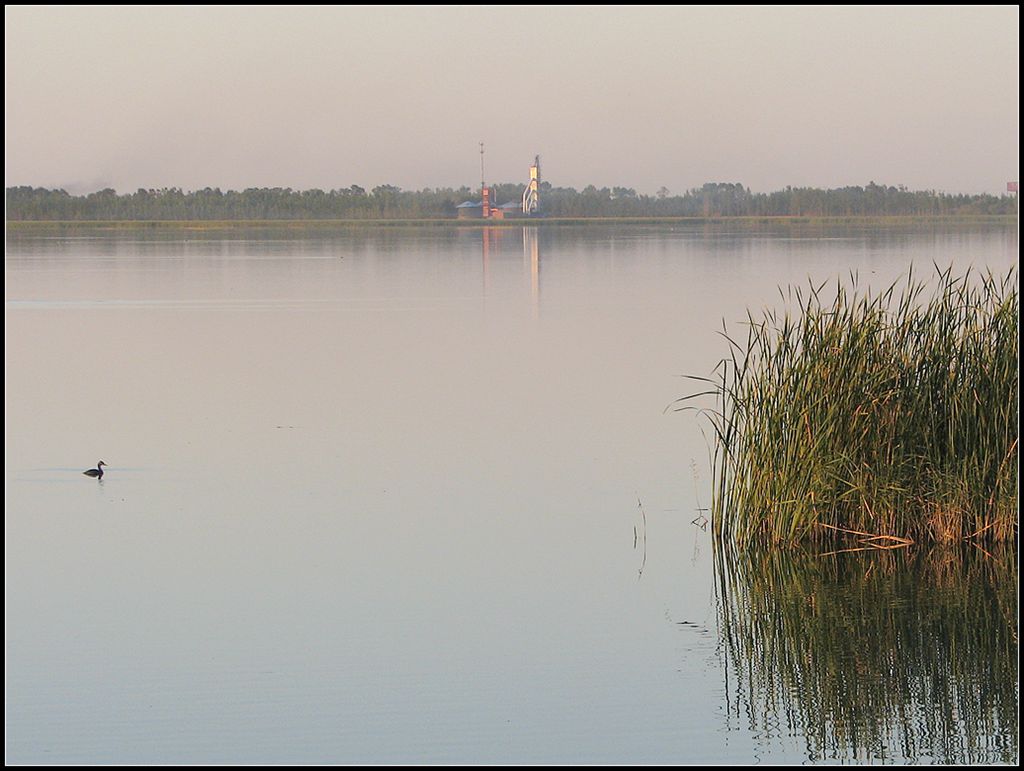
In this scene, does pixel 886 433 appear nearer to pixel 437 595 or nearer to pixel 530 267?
pixel 437 595

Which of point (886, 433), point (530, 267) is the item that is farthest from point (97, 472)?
point (530, 267)

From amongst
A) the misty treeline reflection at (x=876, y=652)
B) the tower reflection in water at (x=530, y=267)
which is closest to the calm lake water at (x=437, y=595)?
the misty treeline reflection at (x=876, y=652)

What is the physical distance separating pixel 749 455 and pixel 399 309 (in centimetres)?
1536

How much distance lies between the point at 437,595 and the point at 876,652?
195 cm

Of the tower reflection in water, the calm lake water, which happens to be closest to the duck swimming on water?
the calm lake water

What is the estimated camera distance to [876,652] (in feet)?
19.5

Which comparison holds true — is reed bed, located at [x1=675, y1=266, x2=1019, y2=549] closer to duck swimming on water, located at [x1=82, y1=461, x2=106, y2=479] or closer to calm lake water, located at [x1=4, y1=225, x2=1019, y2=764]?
calm lake water, located at [x1=4, y1=225, x2=1019, y2=764]

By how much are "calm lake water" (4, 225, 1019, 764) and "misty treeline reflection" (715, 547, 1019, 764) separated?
2cm

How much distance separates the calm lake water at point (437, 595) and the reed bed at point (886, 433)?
221 mm

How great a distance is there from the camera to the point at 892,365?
731 centimetres

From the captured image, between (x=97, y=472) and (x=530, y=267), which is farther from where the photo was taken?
(x=530, y=267)

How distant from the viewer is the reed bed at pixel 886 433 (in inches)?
283

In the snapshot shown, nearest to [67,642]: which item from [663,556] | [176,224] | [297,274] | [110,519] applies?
[110,519]

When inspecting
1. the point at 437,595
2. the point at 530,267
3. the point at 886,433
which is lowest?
the point at 437,595
